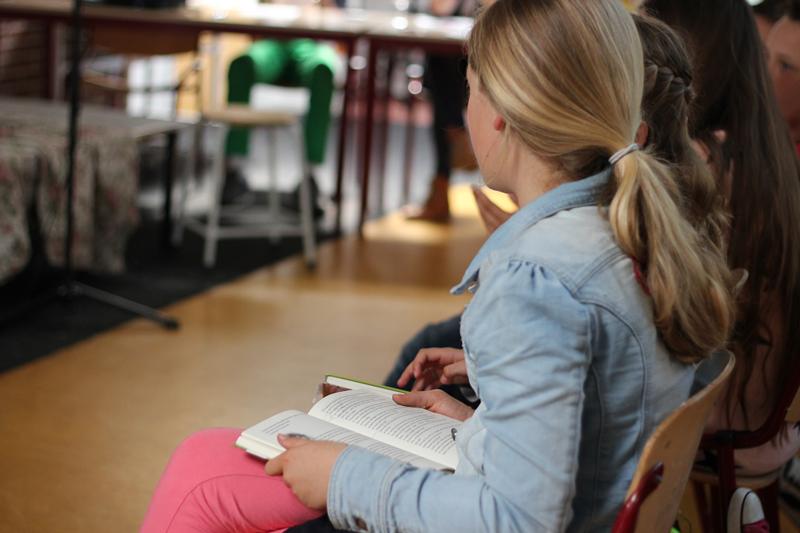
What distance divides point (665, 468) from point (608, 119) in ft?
1.17

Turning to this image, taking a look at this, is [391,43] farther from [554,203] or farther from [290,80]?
[554,203]

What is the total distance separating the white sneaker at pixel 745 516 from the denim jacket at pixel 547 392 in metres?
0.41

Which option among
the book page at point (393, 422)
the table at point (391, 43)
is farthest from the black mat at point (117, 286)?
the book page at point (393, 422)

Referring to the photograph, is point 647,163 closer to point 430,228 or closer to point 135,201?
point 135,201

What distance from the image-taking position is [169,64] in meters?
7.12

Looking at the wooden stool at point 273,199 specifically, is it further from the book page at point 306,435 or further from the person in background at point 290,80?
the book page at point 306,435

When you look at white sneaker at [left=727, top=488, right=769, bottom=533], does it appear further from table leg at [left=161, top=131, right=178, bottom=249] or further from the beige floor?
table leg at [left=161, top=131, right=178, bottom=249]

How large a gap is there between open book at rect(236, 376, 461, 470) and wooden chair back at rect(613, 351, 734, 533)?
0.25 metres

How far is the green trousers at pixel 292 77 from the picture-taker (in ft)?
15.8

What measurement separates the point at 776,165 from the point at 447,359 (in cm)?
63

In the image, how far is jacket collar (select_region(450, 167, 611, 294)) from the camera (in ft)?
3.59

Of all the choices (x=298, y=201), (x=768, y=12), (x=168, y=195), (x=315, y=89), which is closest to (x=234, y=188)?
(x=298, y=201)

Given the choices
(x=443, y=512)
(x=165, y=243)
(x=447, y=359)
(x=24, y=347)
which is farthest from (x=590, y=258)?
(x=165, y=243)

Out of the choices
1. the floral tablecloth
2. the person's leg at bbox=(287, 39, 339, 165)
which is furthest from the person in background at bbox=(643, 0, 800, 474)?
the person's leg at bbox=(287, 39, 339, 165)
